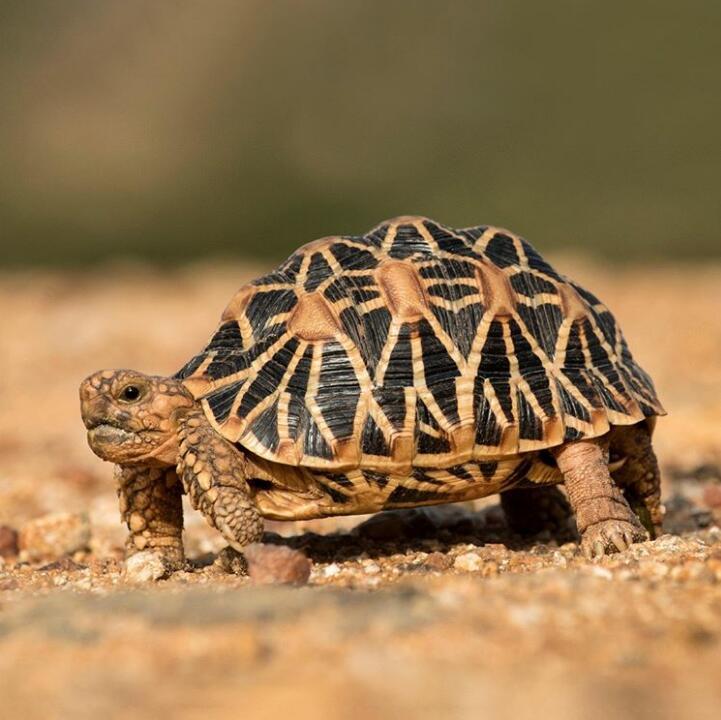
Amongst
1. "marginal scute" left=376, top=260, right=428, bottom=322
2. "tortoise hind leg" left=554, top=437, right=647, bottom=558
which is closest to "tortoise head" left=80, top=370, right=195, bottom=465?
"marginal scute" left=376, top=260, right=428, bottom=322

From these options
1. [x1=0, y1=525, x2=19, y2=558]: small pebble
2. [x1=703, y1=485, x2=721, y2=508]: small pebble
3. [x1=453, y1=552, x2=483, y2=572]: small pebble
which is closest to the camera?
[x1=453, y1=552, x2=483, y2=572]: small pebble

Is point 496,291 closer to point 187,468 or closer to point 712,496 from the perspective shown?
point 187,468

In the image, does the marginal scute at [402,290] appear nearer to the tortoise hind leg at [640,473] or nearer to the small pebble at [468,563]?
the small pebble at [468,563]

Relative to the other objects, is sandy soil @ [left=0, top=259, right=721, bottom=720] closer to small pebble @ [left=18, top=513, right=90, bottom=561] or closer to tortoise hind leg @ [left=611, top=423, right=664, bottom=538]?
small pebble @ [left=18, top=513, right=90, bottom=561]

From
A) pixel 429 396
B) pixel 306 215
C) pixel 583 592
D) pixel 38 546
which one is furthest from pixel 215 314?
pixel 306 215

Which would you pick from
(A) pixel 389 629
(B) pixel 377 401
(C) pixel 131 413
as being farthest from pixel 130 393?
(A) pixel 389 629

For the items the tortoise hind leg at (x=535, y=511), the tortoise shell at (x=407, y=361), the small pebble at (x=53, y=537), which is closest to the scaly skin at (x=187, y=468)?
the tortoise shell at (x=407, y=361)
